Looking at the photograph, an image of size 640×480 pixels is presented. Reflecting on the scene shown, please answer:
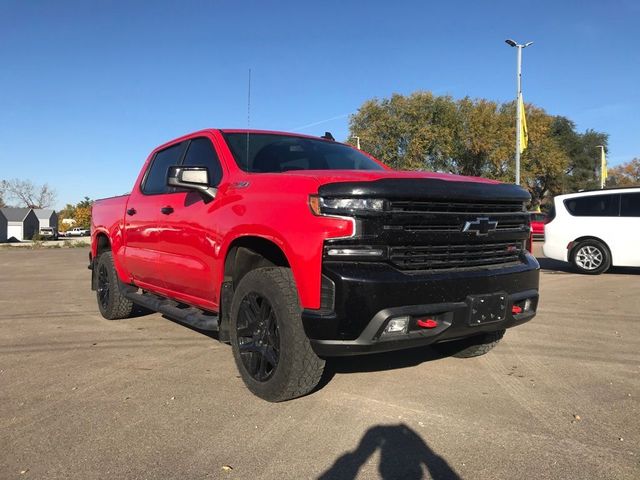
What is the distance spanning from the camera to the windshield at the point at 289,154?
436 centimetres

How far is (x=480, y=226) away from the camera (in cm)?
358

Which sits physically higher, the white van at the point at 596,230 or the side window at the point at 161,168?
the side window at the point at 161,168

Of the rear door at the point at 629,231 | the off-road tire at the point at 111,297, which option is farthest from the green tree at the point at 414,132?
the off-road tire at the point at 111,297

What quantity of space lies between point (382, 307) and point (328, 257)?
1.39 ft

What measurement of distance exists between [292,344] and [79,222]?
114894 millimetres

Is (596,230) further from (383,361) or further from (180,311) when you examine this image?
(180,311)

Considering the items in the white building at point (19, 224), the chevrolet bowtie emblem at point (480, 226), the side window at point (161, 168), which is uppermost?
the side window at point (161, 168)

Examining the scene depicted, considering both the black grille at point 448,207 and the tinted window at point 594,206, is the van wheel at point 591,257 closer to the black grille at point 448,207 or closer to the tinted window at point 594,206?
the tinted window at point 594,206

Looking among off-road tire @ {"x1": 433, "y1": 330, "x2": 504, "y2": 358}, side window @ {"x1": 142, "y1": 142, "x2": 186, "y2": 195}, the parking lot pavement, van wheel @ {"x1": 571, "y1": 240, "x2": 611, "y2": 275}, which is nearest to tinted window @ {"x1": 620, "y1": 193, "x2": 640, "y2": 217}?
van wheel @ {"x1": 571, "y1": 240, "x2": 611, "y2": 275}

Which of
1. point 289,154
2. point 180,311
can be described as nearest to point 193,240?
point 180,311

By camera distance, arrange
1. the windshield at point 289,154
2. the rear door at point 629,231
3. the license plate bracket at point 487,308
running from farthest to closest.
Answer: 1. the rear door at point 629,231
2. the windshield at point 289,154
3. the license plate bracket at point 487,308

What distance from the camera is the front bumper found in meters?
3.06

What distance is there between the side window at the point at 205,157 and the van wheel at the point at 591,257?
918 cm

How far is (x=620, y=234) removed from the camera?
10.8 metres
